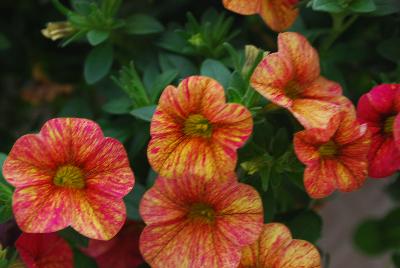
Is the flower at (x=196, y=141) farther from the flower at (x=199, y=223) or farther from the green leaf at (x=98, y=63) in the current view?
the green leaf at (x=98, y=63)

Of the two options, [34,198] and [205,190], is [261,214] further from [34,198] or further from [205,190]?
[34,198]

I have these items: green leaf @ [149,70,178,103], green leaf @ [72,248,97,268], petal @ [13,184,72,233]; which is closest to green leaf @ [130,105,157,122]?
green leaf @ [149,70,178,103]

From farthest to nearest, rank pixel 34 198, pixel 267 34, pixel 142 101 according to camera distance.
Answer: pixel 267 34 → pixel 142 101 → pixel 34 198

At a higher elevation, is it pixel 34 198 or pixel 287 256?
pixel 34 198

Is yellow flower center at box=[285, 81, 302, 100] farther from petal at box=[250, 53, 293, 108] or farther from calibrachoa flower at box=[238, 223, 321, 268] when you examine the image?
calibrachoa flower at box=[238, 223, 321, 268]

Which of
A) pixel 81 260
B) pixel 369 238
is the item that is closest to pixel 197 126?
pixel 81 260

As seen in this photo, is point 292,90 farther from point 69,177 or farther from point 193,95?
point 69,177

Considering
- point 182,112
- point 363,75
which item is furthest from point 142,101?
point 363,75
